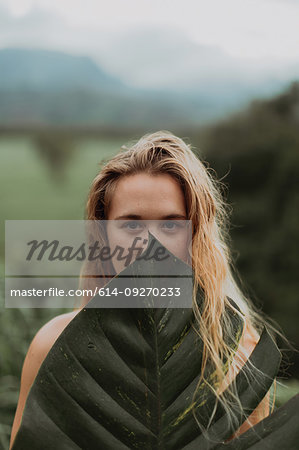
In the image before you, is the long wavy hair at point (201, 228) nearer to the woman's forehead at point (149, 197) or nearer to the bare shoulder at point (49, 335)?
the woman's forehead at point (149, 197)

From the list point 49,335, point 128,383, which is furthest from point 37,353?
point 128,383

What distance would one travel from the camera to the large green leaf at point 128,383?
15.5 inches

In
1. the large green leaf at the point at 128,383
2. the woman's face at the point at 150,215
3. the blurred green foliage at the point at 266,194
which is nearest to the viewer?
the large green leaf at the point at 128,383

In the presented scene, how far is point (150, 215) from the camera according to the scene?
2.35 feet

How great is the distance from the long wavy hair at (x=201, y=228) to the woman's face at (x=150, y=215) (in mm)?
16

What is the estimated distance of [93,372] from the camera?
40 centimetres

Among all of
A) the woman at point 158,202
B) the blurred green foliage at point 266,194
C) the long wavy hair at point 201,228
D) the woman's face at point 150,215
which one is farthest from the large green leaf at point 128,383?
the blurred green foliage at point 266,194

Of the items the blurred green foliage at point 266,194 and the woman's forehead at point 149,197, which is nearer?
the woman's forehead at point 149,197

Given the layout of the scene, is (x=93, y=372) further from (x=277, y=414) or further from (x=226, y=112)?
(x=226, y=112)

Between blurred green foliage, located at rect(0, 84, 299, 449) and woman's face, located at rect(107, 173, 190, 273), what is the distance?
292cm

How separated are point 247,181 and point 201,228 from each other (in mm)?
4357

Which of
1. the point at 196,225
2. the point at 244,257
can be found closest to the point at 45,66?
the point at 244,257

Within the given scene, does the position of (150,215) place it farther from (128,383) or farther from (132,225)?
(128,383)

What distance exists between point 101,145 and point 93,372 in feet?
18.6
